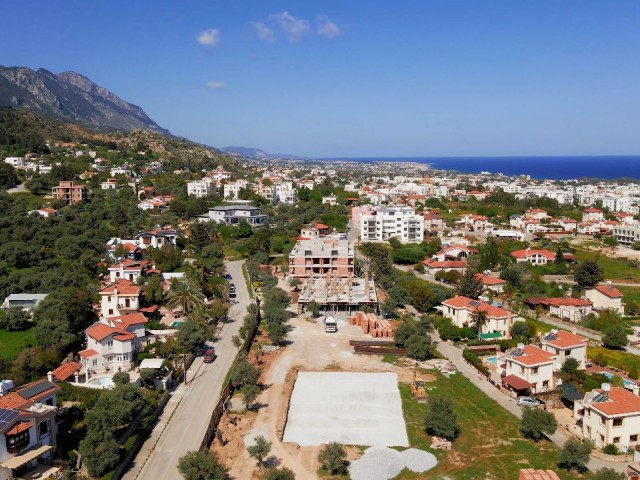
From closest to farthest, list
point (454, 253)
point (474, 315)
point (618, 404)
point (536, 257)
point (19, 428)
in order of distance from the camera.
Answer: point (19, 428), point (618, 404), point (474, 315), point (536, 257), point (454, 253)

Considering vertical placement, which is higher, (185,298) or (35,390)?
(35,390)

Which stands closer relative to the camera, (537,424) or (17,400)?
(17,400)

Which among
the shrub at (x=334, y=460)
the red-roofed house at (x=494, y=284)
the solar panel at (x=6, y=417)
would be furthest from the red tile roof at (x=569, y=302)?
the solar panel at (x=6, y=417)

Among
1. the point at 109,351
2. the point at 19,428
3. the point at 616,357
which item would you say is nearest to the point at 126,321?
the point at 109,351

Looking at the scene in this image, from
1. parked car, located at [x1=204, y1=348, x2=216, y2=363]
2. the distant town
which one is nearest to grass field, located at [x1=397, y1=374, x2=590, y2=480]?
the distant town

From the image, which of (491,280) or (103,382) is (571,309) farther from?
(103,382)

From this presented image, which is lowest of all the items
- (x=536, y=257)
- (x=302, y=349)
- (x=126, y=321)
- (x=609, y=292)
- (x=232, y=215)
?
(x=302, y=349)

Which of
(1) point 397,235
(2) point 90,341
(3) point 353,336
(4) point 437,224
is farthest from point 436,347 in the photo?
(4) point 437,224

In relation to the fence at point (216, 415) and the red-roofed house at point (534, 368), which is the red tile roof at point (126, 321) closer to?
the fence at point (216, 415)
